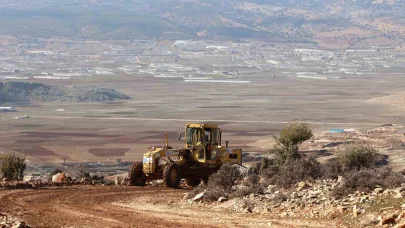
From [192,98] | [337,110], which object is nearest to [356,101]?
[337,110]

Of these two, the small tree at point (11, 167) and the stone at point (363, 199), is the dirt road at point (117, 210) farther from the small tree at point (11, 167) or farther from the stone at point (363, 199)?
the small tree at point (11, 167)

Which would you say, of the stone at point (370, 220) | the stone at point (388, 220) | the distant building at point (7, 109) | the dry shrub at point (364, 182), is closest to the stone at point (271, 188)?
the dry shrub at point (364, 182)

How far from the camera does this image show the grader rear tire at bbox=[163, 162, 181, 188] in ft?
69.6

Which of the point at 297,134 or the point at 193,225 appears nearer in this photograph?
the point at 193,225

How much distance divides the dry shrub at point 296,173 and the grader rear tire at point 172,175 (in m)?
3.64

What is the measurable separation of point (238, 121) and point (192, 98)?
2818 cm

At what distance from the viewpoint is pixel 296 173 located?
17.3 metres

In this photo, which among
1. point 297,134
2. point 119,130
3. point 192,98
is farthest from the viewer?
point 192,98

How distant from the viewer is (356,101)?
91.9m

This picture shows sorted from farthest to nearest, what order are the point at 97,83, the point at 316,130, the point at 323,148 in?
the point at 97,83
the point at 316,130
the point at 323,148

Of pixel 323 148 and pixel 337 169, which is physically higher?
pixel 337 169

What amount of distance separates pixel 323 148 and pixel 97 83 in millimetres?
85007

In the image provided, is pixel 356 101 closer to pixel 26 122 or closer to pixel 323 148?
pixel 26 122

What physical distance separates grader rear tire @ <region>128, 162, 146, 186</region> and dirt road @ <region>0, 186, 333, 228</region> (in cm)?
155
